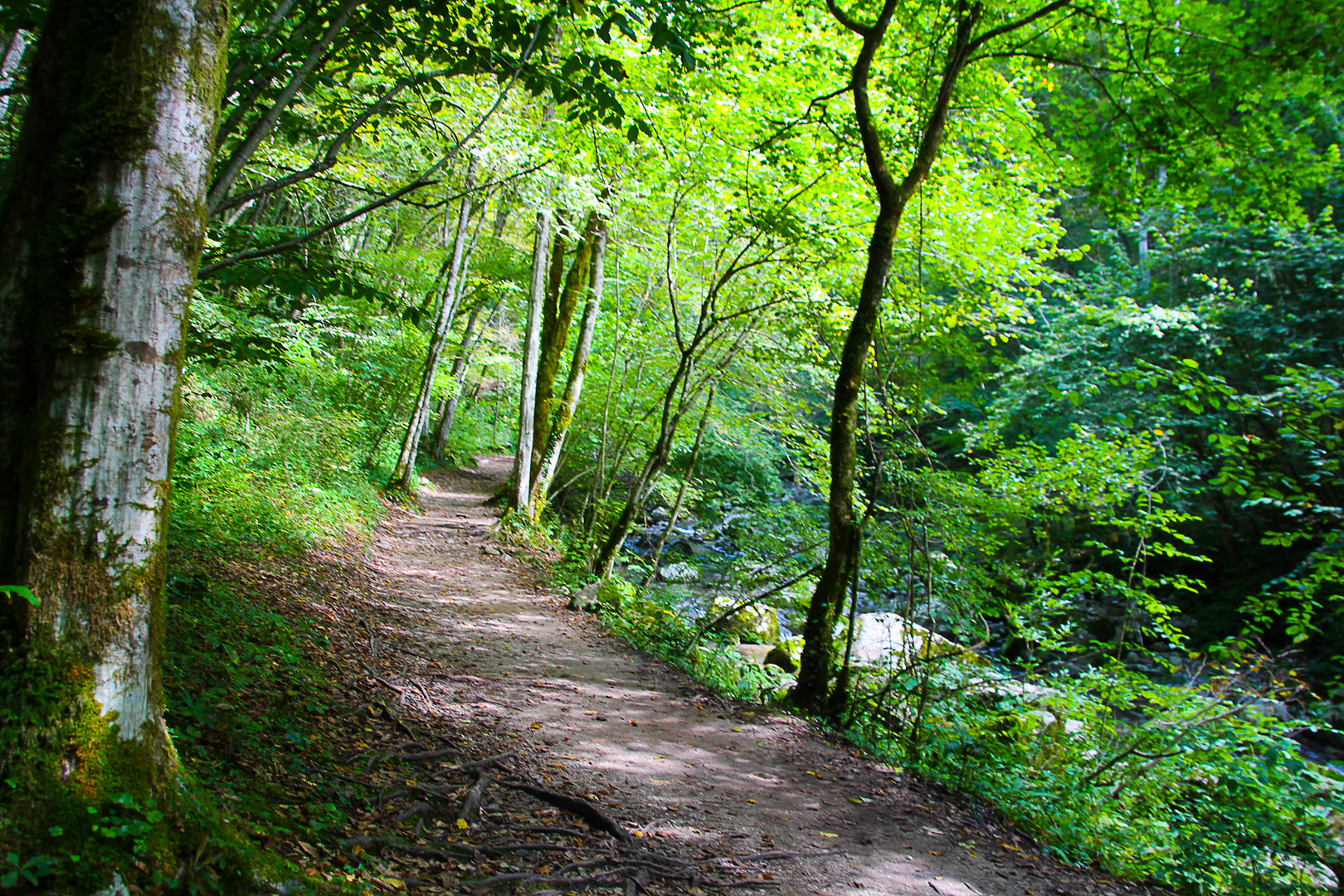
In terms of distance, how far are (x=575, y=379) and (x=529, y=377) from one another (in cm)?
113

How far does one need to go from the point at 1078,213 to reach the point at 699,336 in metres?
19.4

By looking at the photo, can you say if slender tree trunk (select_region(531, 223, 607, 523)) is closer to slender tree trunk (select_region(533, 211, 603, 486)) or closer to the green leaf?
slender tree trunk (select_region(533, 211, 603, 486))

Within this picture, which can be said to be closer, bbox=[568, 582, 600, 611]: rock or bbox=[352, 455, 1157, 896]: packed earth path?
bbox=[352, 455, 1157, 896]: packed earth path

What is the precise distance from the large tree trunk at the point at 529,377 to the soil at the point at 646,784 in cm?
446

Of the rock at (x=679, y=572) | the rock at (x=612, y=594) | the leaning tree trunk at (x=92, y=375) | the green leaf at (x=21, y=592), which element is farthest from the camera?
the rock at (x=679, y=572)

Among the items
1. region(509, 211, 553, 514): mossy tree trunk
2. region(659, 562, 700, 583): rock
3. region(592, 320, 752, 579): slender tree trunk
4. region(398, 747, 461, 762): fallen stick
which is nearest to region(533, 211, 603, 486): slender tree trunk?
region(509, 211, 553, 514): mossy tree trunk

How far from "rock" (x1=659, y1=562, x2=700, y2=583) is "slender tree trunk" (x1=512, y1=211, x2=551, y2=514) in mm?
3232

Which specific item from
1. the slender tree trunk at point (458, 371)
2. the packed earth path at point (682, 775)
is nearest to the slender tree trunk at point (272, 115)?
the packed earth path at point (682, 775)

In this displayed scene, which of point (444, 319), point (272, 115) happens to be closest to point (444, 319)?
point (444, 319)

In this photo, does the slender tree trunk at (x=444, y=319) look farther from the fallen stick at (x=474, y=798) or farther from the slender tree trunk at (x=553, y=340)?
the fallen stick at (x=474, y=798)

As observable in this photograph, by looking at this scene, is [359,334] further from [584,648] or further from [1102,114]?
[1102,114]

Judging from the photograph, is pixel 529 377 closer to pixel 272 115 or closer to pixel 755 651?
pixel 755 651

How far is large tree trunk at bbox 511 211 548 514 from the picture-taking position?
→ 11.9m

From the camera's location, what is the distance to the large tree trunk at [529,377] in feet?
38.9
